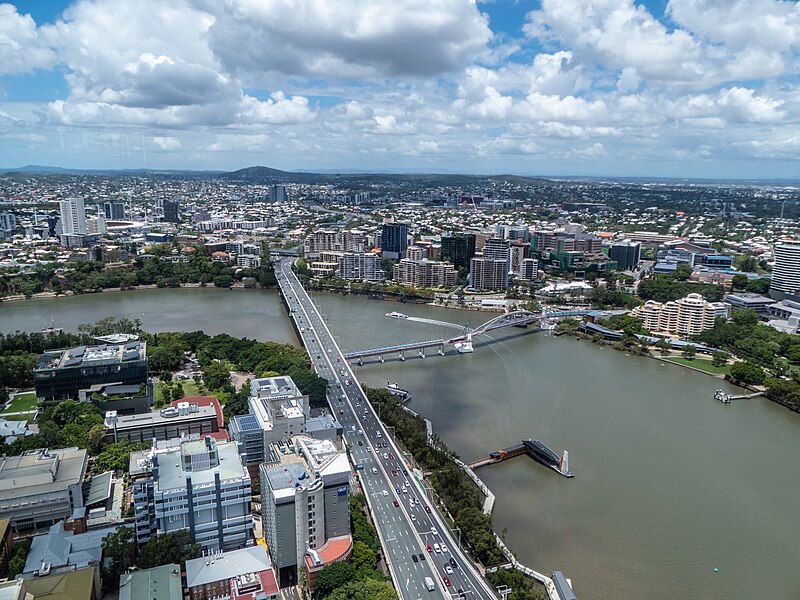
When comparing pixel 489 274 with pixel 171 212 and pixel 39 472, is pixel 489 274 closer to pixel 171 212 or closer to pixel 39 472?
pixel 39 472

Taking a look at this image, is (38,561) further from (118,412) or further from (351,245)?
(351,245)

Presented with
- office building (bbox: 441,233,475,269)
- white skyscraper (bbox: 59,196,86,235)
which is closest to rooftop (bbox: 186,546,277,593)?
office building (bbox: 441,233,475,269)

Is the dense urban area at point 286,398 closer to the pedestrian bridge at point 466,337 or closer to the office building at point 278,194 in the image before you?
the pedestrian bridge at point 466,337

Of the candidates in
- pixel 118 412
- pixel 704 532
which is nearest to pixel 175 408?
pixel 118 412

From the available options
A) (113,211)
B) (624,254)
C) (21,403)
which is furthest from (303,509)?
(113,211)

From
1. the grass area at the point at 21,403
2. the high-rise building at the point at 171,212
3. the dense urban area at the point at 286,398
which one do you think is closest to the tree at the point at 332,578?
the dense urban area at the point at 286,398

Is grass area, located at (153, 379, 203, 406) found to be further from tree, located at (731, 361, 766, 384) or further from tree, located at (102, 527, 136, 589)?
tree, located at (731, 361, 766, 384)
